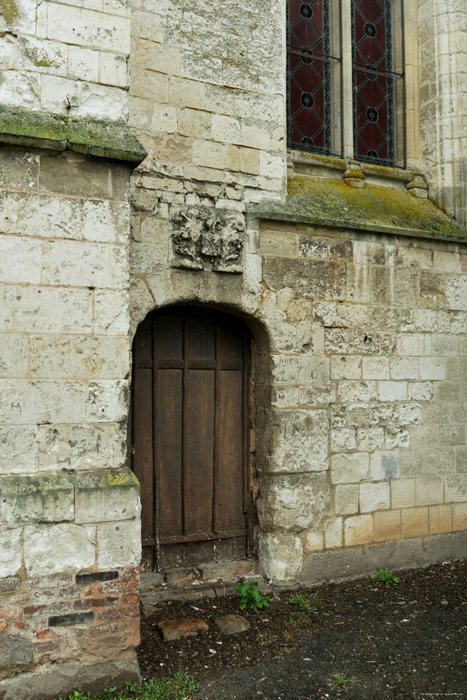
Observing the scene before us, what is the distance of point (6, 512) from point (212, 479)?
2118mm

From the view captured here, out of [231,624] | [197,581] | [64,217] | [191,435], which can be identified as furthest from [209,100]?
[231,624]

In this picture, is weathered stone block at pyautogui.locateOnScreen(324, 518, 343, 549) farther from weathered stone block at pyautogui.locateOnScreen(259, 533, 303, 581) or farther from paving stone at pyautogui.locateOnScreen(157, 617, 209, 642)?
paving stone at pyautogui.locateOnScreen(157, 617, 209, 642)

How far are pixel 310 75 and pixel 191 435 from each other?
11.6 ft

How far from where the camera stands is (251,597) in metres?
4.63

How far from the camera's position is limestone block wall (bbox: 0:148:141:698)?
127 inches

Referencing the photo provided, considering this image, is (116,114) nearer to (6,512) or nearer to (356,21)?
(6,512)

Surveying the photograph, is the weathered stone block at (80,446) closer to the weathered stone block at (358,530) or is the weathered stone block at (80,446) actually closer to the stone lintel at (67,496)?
the stone lintel at (67,496)

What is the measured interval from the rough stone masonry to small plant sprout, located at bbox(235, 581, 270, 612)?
32cm

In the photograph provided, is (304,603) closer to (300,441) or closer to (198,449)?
(300,441)

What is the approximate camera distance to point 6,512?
3.19 metres

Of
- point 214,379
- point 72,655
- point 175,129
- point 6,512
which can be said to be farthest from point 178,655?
point 175,129

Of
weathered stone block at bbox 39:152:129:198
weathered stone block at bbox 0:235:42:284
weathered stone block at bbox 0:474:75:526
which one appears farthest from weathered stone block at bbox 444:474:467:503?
weathered stone block at bbox 0:235:42:284

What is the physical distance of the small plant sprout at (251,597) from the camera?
4551mm

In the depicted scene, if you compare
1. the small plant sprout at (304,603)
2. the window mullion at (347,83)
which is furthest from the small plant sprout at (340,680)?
the window mullion at (347,83)
